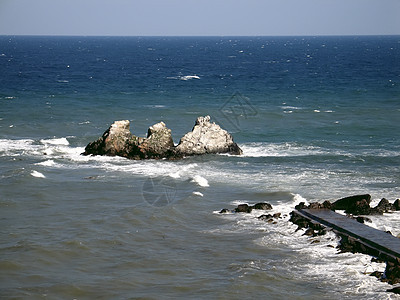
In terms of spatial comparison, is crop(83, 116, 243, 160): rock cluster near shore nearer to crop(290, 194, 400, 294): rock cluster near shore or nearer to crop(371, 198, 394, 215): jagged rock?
crop(290, 194, 400, 294): rock cluster near shore

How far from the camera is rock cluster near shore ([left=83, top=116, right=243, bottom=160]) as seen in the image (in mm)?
45906

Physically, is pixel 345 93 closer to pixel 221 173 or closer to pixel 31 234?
pixel 221 173

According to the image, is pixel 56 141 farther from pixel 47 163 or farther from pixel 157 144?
pixel 157 144

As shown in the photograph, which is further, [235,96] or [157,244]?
[235,96]

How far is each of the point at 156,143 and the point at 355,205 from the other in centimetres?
1799

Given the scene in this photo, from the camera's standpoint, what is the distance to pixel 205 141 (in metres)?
47.2

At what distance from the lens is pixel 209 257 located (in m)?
26.5

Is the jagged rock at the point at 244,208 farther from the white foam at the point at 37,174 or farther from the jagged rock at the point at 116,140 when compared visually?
the jagged rock at the point at 116,140

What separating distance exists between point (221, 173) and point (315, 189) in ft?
23.8

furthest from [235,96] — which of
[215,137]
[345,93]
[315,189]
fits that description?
[315,189]

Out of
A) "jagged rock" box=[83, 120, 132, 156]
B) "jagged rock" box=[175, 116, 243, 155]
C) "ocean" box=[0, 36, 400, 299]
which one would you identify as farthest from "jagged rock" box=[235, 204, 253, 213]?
"jagged rock" box=[83, 120, 132, 156]

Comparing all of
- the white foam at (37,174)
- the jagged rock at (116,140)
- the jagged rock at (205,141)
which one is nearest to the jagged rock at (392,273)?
the jagged rock at (205,141)

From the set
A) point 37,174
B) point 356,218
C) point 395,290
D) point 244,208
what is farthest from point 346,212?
point 37,174

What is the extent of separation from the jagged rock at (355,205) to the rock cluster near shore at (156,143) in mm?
15520
